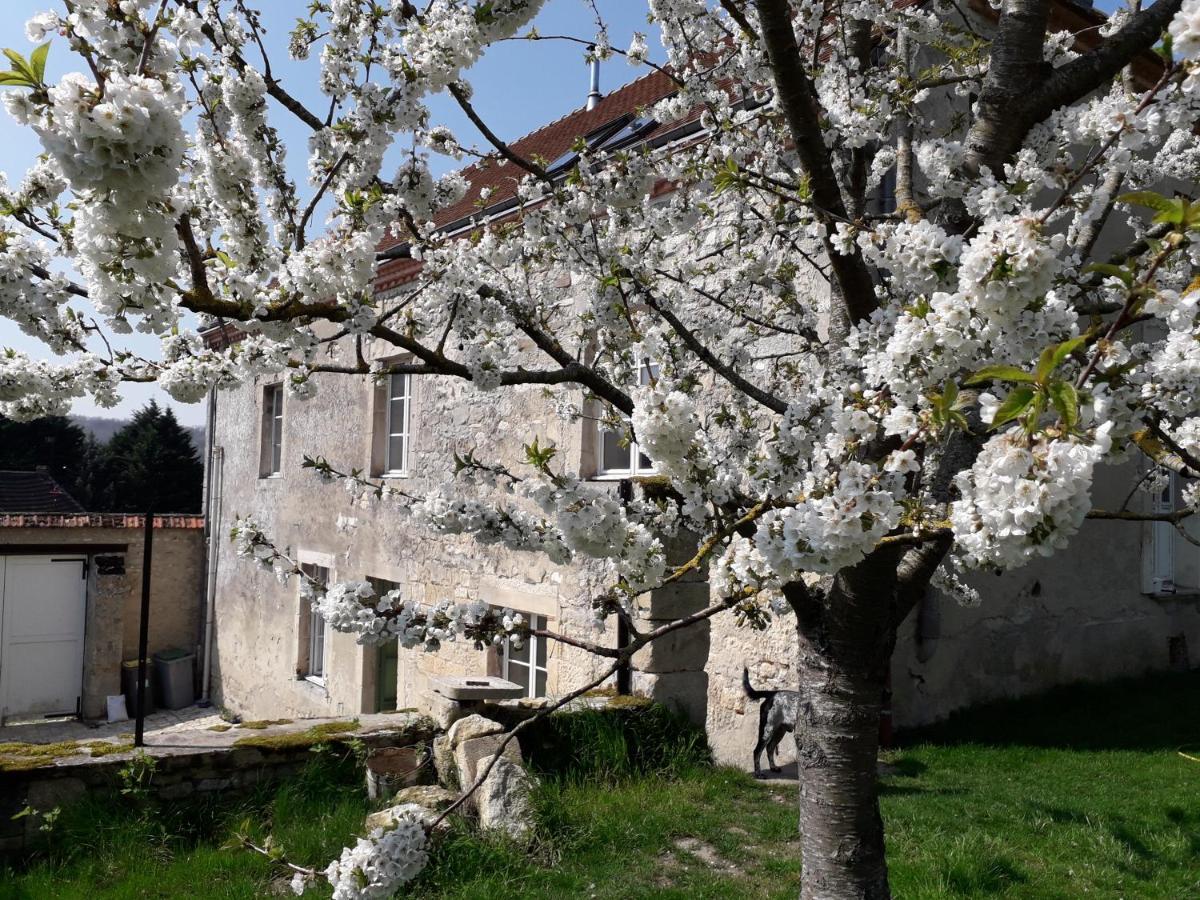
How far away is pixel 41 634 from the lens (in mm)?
12438

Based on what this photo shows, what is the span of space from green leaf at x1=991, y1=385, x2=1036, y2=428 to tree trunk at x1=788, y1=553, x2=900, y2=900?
129cm

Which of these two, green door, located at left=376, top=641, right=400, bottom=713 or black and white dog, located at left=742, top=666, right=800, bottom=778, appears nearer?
black and white dog, located at left=742, top=666, right=800, bottom=778

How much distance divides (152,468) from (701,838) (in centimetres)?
2083

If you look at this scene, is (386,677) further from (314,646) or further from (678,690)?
(678,690)

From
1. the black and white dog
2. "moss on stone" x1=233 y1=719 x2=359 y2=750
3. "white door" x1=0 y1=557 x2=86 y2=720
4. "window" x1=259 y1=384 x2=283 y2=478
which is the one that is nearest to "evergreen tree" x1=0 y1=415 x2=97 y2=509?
"white door" x1=0 y1=557 x2=86 y2=720

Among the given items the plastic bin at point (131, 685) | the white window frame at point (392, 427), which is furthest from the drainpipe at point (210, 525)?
the white window frame at point (392, 427)

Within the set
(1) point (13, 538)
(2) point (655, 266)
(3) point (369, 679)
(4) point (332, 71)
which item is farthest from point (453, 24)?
(1) point (13, 538)

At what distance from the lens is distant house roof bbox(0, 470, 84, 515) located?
17.9 metres

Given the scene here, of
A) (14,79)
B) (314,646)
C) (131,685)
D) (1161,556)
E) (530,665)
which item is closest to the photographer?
(14,79)

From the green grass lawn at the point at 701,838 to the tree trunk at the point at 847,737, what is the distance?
1192mm

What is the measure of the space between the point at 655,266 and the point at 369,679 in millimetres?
6843

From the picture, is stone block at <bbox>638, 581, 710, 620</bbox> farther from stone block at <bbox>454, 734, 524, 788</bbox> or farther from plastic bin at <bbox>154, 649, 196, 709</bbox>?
plastic bin at <bbox>154, 649, 196, 709</bbox>

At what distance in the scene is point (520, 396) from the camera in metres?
7.88

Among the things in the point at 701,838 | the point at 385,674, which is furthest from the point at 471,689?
the point at 385,674
